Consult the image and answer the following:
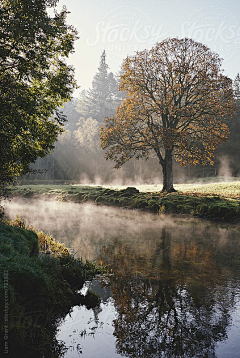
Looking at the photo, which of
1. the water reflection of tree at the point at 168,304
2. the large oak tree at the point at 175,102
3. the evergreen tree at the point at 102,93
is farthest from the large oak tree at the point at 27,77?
the evergreen tree at the point at 102,93

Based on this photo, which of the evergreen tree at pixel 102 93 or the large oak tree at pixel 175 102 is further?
the evergreen tree at pixel 102 93

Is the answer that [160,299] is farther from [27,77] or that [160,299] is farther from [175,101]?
[175,101]

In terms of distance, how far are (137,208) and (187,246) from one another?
448 inches

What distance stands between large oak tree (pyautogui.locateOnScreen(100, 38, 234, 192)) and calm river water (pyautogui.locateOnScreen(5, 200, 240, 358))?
13.7 metres

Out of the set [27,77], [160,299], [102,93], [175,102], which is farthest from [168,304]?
[102,93]

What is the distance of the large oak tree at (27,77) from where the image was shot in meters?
9.41

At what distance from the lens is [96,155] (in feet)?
229

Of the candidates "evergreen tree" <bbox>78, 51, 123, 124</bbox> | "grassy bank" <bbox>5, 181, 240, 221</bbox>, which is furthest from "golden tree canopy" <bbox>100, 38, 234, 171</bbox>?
"evergreen tree" <bbox>78, 51, 123, 124</bbox>

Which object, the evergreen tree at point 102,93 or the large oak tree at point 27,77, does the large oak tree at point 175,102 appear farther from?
the evergreen tree at point 102,93

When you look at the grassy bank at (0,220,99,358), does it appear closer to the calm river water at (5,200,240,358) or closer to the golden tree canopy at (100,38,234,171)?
the calm river water at (5,200,240,358)

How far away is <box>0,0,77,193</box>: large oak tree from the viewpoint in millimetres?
9406

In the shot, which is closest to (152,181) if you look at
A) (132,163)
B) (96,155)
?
(132,163)

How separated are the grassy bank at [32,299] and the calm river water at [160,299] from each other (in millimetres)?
280

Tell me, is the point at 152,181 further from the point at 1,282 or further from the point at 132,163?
the point at 1,282
